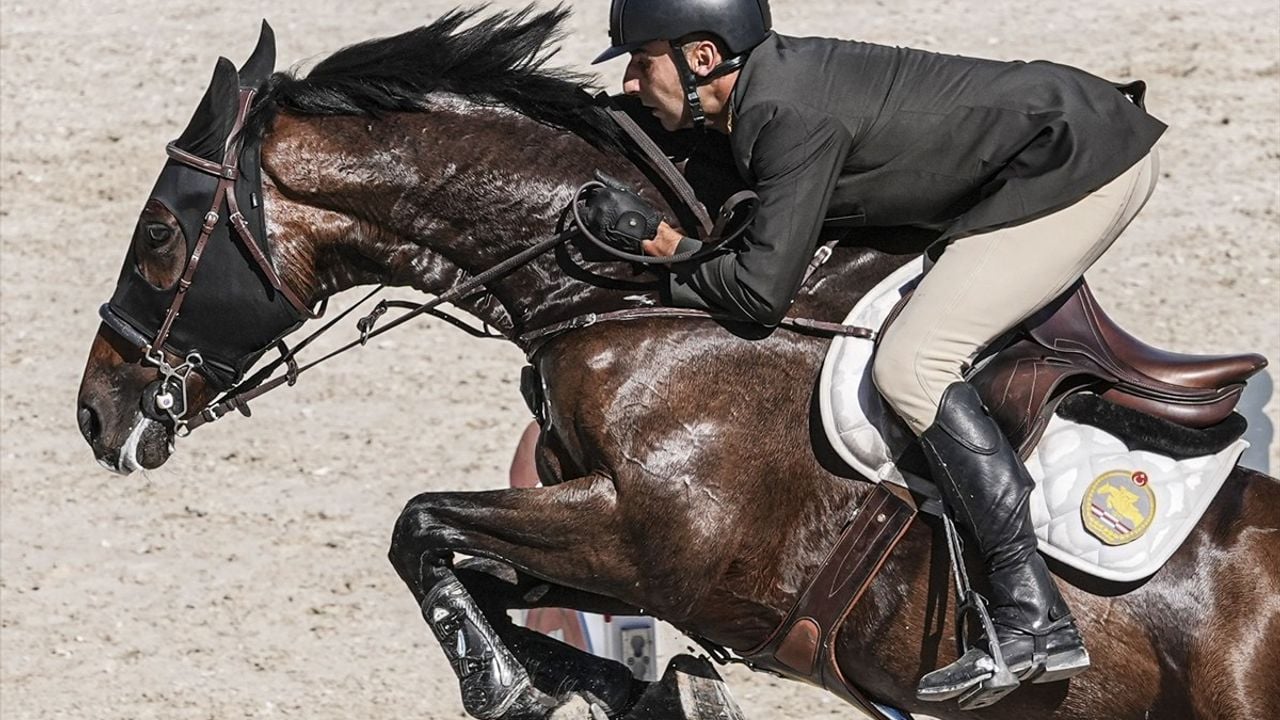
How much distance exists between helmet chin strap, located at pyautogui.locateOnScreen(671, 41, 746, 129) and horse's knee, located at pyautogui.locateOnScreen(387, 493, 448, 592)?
1.18m

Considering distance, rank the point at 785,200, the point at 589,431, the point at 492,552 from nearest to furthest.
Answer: the point at 785,200 < the point at 589,431 < the point at 492,552

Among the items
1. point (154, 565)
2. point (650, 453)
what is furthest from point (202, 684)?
point (650, 453)

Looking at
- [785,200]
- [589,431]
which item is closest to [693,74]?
[785,200]

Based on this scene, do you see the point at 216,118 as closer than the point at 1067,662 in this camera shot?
No

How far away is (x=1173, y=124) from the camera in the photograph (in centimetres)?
1034

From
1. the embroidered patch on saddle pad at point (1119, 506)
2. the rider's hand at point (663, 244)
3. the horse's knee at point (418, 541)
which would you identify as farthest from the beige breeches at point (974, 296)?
the horse's knee at point (418, 541)

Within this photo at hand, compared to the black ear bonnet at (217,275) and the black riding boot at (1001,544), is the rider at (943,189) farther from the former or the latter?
the black ear bonnet at (217,275)

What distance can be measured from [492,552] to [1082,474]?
56.7 inches

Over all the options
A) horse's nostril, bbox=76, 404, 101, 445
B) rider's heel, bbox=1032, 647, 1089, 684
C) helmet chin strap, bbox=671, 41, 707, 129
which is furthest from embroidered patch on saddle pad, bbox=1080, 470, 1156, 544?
horse's nostril, bbox=76, 404, 101, 445

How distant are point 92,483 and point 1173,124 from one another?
257 inches

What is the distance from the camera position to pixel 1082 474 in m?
4.09

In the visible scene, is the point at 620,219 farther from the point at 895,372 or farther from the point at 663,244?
the point at 895,372

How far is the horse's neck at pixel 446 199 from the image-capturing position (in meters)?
4.36

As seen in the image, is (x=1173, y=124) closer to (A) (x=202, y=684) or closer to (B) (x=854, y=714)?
(B) (x=854, y=714)
